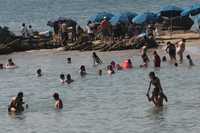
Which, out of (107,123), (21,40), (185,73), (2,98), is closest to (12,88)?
(2,98)

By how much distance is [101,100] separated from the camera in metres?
26.3

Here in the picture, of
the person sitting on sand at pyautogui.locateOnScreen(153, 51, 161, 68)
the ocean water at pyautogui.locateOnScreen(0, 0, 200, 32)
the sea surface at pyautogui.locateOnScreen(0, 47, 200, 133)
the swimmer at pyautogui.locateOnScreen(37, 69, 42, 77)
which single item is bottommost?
the sea surface at pyautogui.locateOnScreen(0, 47, 200, 133)

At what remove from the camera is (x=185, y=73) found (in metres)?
31.9

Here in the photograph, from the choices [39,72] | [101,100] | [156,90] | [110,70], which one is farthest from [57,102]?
[39,72]

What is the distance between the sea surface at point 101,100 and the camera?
2172 centimetres

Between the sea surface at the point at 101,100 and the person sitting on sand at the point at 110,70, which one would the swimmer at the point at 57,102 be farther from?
the person sitting on sand at the point at 110,70

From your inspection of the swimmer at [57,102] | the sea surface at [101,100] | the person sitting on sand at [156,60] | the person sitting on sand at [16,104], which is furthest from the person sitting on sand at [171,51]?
the person sitting on sand at [16,104]

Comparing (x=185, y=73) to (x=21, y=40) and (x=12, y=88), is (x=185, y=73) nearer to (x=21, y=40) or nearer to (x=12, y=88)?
(x=12, y=88)

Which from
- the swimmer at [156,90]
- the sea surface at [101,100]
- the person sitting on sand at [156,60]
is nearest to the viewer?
the sea surface at [101,100]

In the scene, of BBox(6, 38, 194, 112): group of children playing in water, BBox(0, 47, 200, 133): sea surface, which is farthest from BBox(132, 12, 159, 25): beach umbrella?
BBox(6, 38, 194, 112): group of children playing in water

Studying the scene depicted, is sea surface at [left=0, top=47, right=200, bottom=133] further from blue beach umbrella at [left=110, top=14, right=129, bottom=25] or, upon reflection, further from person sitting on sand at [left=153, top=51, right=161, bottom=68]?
blue beach umbrella at [left=110, top=14, right=129, bottom=25]

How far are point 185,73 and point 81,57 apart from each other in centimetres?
963

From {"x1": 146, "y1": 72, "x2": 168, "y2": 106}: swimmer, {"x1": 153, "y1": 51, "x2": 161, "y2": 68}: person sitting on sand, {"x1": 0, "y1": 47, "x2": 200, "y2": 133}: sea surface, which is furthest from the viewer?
{"x1": 153, "y1": 51, "x2": 161, "y2": 68}: person sitting on sand

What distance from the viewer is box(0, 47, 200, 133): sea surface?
21.7m
